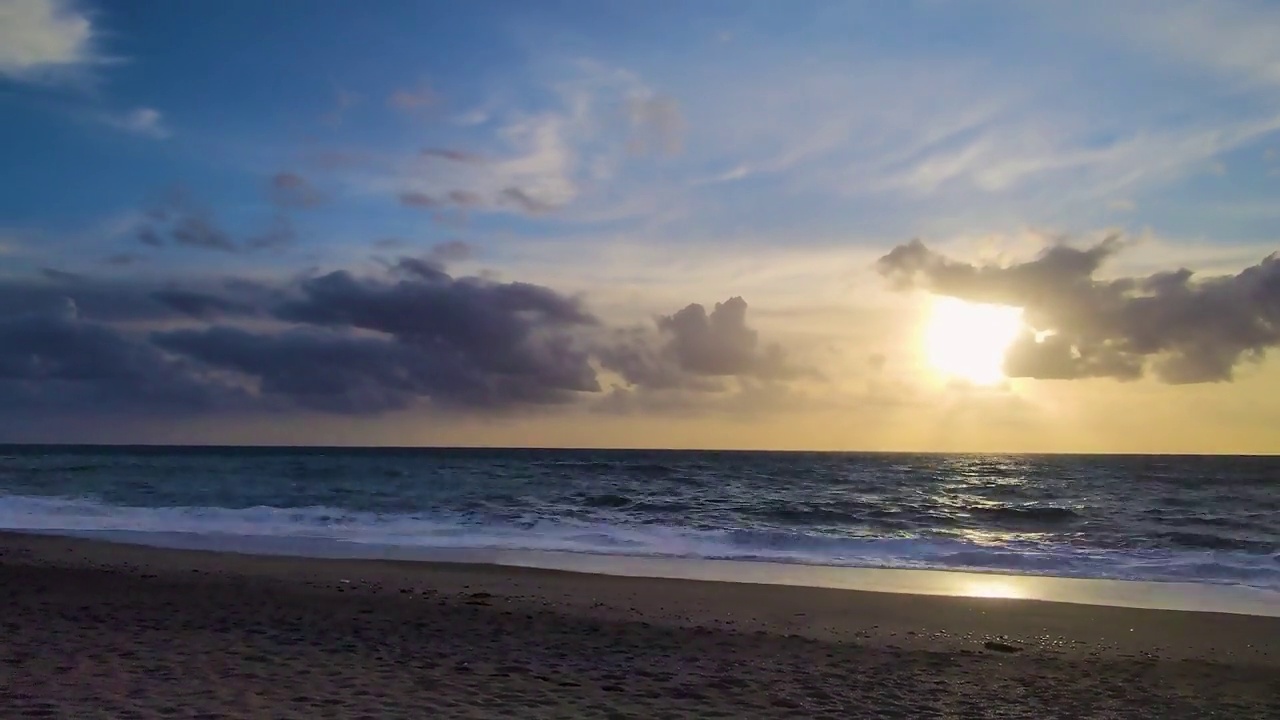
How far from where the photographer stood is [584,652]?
412 inches

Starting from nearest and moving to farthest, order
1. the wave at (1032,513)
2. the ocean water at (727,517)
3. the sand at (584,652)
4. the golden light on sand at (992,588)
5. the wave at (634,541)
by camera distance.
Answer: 1. the sand at (584,652)
2. the golden light on sand at (992,588)
3. the wave at (634,541)
4. the ocean water at (727,517)
5. the wave at (1032,513)

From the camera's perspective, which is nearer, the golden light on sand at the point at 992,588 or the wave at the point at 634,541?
the golden light on sand at the point at 992,588

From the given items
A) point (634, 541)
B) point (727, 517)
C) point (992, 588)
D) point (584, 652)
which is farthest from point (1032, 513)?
point (584, 652)

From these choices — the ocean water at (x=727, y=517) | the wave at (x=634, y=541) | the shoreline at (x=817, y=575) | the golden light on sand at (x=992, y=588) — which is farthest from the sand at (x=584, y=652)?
the ocean water at (x=727, y=517)

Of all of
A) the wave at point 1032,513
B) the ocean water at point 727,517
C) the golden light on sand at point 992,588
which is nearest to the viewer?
the golden light on sand at point 992,588

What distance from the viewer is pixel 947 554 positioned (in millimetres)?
22641

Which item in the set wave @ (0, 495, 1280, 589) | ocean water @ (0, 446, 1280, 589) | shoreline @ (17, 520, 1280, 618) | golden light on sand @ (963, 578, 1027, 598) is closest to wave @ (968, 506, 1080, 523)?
ocean water @ (0, 446, 1280, 589)

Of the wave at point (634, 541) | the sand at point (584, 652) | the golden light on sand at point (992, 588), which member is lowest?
the wave at point (634, 541)

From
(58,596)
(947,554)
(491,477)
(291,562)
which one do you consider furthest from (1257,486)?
(58,596)

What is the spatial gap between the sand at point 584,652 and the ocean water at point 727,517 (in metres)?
7.07

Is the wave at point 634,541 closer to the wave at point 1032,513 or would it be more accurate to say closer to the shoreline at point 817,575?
the shoreline at point 817,575

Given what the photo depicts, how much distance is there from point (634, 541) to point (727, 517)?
8196mm

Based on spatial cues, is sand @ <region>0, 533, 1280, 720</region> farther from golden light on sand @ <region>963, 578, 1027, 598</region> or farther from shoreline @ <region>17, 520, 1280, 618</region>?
shoreline @ <region>17, 520, 1280, 618</region>

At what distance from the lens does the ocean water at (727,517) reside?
2275 cm
